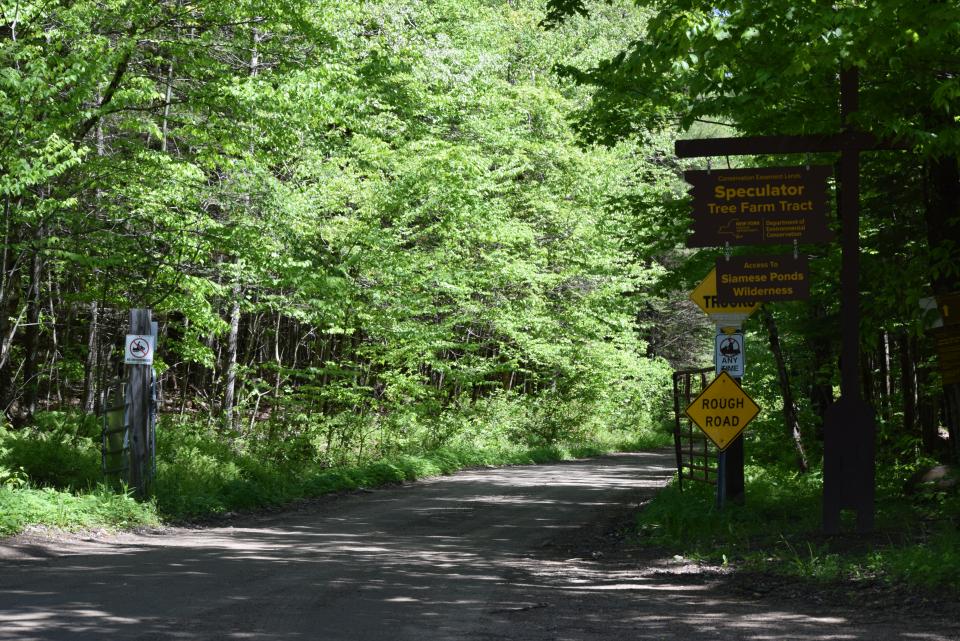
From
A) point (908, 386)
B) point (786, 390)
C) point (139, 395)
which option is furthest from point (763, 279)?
point (908, 386)

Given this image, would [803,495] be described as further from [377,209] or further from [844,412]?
[377,209]

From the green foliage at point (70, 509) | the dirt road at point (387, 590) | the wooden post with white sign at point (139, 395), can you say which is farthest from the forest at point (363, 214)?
the dirt road at point (387, 590)

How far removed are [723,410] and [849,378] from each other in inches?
101

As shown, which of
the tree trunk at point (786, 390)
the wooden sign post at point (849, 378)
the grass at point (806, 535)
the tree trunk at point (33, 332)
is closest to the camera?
the grass at point (806, 535)

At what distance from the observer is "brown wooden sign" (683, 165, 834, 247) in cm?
1091

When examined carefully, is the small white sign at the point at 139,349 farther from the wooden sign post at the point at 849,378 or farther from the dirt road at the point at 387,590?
the wooden sign post at the point at 849,378

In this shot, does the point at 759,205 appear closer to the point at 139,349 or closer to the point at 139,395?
the point at 139,349

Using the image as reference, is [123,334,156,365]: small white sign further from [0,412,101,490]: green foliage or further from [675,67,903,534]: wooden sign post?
[675,67,903,534]: wooden sign post

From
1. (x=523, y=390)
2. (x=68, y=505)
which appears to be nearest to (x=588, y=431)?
(x=523, y=390)

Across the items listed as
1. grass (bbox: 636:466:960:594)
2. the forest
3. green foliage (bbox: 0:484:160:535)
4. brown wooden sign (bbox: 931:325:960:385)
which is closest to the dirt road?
green foliage (bbox: 0:484:160:535)

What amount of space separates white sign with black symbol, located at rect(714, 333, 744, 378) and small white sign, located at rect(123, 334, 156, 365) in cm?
791

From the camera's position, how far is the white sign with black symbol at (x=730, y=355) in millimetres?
13078

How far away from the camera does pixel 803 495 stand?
14.4 meters

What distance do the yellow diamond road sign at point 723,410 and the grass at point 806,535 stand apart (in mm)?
987
